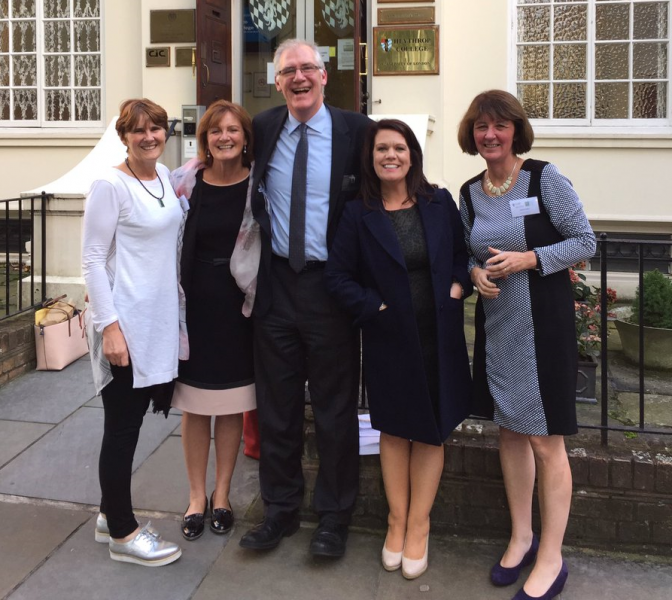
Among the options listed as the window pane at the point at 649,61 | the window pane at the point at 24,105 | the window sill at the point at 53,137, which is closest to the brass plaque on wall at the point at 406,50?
the window pane at the point at 649,61

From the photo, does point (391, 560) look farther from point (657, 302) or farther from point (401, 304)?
point (657, 302)

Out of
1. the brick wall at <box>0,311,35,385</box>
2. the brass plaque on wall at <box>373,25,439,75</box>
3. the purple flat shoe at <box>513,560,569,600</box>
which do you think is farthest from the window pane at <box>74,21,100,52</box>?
the purple flat shoe at <box>513,560,569,600</box>

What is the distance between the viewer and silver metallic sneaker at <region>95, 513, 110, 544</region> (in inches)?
125

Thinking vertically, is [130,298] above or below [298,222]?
below

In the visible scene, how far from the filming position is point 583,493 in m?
3.11

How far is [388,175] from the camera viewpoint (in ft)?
9.19

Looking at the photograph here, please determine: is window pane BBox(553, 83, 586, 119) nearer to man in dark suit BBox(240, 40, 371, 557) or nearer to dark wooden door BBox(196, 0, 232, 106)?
dark wooden door BBox(196, 0, 232, 106)

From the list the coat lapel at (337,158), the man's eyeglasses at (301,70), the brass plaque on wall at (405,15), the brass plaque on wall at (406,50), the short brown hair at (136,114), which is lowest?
the coat lapel at (337,158)

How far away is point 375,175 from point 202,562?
1847 mm

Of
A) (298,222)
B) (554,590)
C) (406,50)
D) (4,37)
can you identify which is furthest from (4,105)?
(554,590)

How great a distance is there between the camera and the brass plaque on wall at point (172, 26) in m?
7.83

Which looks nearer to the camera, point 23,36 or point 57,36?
point 57,36

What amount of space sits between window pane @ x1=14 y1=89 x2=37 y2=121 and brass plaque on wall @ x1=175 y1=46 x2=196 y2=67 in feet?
8.19

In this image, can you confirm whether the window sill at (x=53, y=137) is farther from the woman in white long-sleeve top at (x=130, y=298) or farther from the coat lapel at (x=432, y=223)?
the coat lapel at (x=432, y=223)
